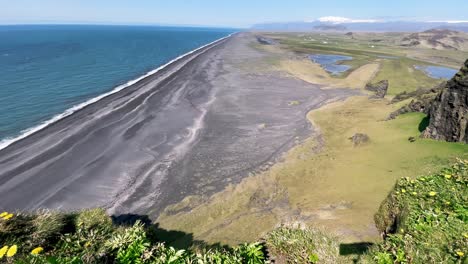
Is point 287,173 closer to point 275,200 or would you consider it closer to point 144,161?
point 275,200

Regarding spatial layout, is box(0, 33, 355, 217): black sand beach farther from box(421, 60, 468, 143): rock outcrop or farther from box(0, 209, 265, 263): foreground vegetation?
box(421, 60, 468, 143): rock outcrop

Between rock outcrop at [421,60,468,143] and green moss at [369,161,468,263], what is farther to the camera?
rock outcrop at [421,60,468,143]

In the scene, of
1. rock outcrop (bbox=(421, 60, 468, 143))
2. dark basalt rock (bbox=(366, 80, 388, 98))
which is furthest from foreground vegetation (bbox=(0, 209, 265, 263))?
dark basalt rock (bbox=(366, 80, 388, 98))

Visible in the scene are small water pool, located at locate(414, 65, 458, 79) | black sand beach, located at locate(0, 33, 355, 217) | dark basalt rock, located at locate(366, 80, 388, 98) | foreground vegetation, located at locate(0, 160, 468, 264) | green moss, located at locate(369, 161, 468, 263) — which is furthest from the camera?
small water pool, located at locate(414, 65, 458, 79)

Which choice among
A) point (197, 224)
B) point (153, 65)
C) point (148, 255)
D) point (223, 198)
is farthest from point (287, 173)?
point (153, 65)

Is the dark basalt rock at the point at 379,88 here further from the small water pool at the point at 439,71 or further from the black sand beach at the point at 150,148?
the small water pool at the point at 439,71

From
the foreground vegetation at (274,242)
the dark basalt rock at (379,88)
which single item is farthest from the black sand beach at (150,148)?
the foreground vegetation at (274,242)

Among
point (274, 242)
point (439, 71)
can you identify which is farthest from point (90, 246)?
point (439, 71)
